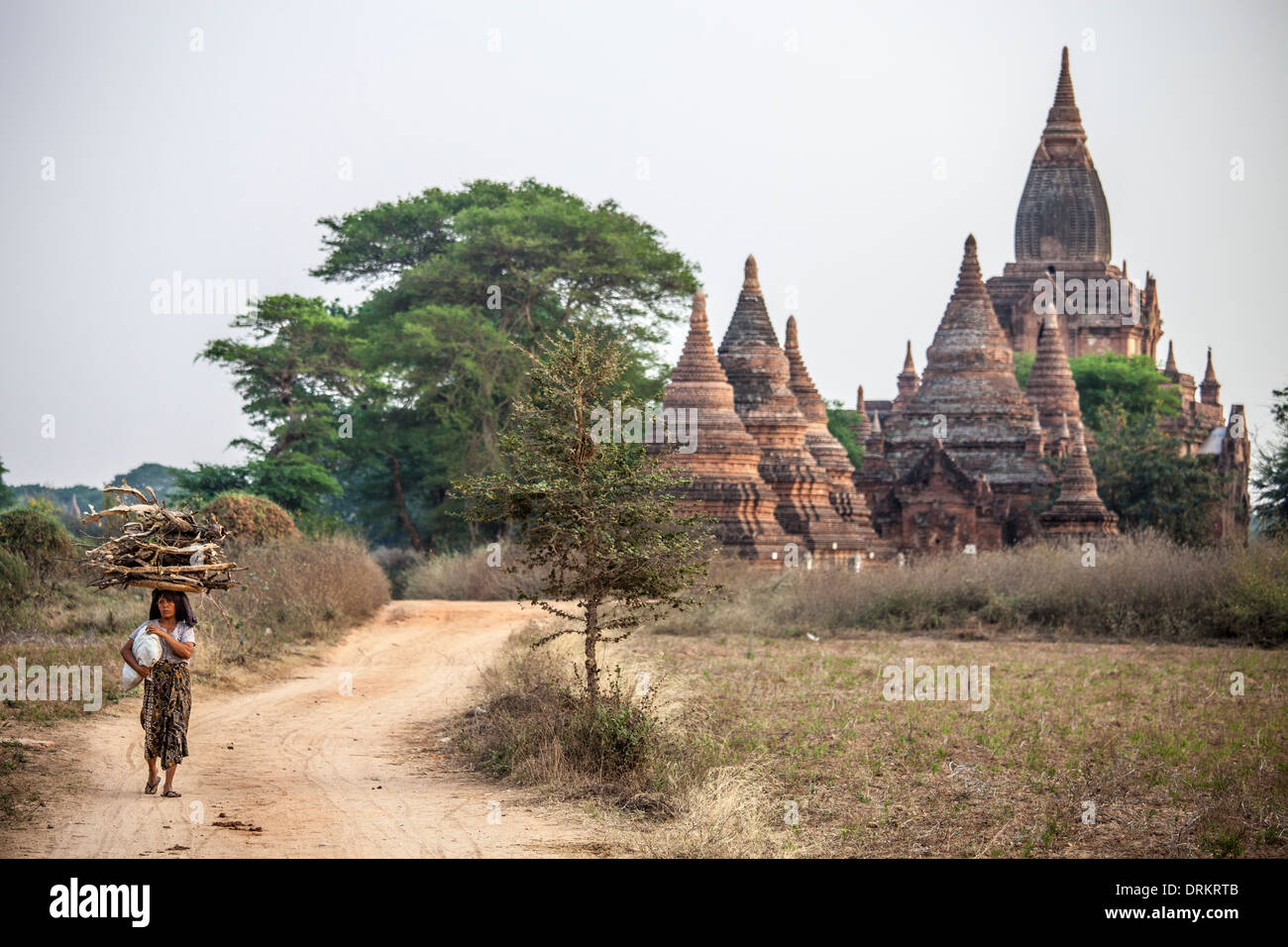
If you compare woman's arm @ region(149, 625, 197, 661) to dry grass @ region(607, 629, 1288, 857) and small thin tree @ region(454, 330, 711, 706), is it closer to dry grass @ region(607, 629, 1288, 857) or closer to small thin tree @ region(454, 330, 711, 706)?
small thin tree @ region(454, 330, 711, 706)

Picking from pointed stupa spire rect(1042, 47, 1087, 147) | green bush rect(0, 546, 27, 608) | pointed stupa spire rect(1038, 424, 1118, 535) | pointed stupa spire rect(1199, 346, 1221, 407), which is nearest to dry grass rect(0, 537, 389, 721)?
green bush rect(0, 546, 27, 608)

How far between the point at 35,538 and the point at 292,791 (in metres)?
12.0

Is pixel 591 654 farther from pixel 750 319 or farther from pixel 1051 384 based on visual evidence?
pixel 1051 384

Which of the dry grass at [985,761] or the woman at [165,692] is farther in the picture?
the woman at [165,692]

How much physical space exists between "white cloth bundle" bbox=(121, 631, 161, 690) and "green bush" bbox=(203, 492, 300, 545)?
1306cm

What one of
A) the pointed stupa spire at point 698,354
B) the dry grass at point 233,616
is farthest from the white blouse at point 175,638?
the pointed stupa spire at point 698,354

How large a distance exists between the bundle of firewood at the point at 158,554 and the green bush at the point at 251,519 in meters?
12.4

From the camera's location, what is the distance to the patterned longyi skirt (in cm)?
1032

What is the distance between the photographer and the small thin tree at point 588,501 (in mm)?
12562

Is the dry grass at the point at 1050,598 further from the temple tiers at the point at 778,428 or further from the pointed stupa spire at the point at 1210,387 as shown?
the pointed stupa spire at the point at 1210,387

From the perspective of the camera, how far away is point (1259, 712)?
15.6 metres

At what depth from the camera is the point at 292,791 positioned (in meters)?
11.0

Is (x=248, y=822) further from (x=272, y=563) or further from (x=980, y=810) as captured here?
(x=272, y=563)
